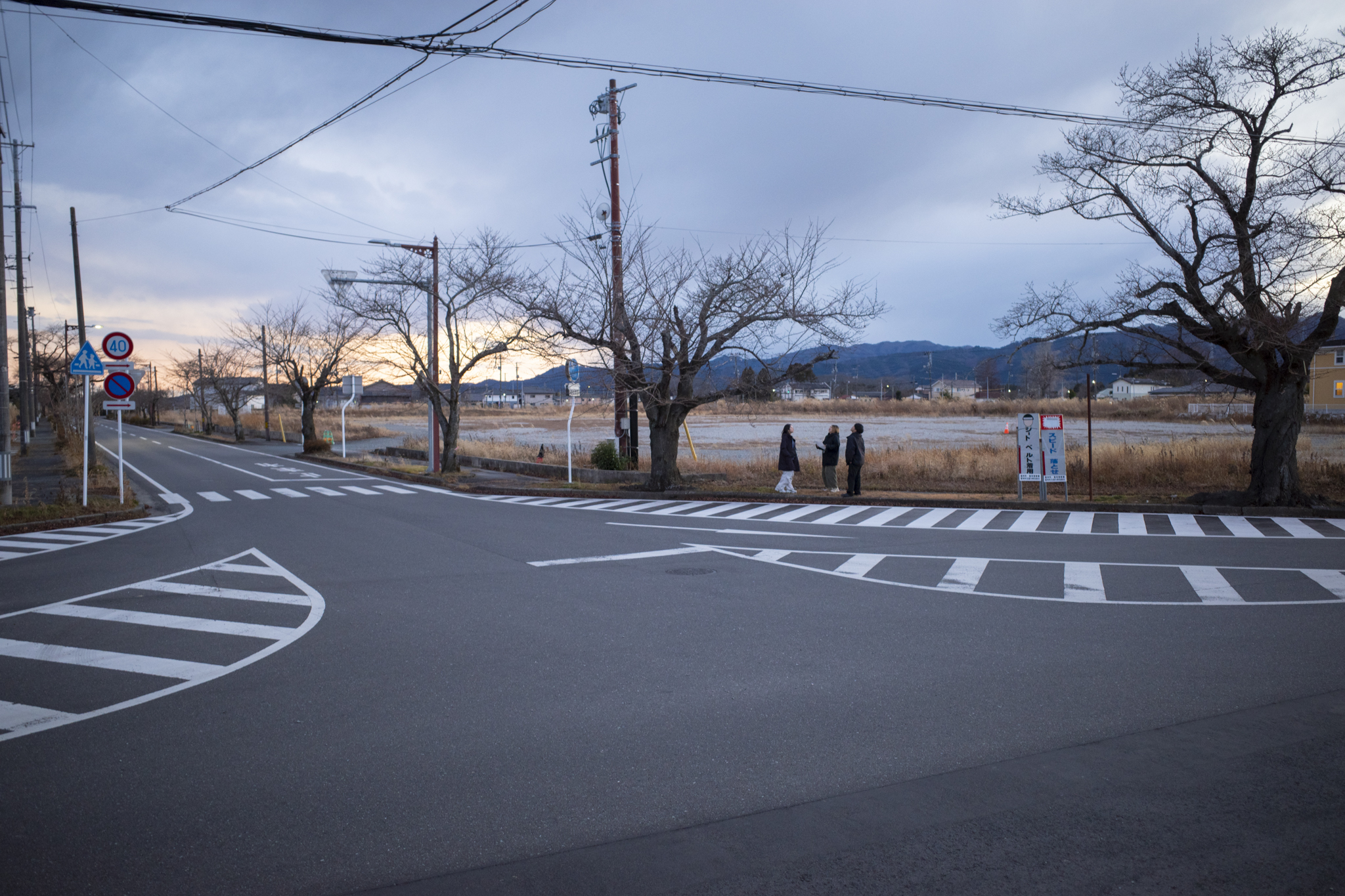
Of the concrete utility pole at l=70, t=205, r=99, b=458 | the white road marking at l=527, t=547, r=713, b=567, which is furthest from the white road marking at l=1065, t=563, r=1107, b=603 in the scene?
the concrete utility pole at l=70, t=205, r=99, b=458

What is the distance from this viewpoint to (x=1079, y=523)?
14.6 m

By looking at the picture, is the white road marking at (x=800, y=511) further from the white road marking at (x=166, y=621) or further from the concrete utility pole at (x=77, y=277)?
the concrete utility pole at (x=77, y=277)

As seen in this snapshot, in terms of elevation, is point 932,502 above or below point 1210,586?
above

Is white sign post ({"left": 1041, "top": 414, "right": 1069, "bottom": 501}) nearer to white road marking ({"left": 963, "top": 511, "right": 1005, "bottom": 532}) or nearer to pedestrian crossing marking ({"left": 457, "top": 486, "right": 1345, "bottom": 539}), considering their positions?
pedestrian crossing marking ({"left": 457, "top": 486, "right": 1345, "bottom": 539})

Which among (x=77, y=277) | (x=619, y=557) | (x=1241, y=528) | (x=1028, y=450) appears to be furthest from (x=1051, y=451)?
(x=77, y=277)

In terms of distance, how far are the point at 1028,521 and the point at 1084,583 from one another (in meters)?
5.81

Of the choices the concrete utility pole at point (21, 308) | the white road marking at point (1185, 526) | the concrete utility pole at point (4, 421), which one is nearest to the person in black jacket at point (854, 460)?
the white road marking at point (1185, 526)

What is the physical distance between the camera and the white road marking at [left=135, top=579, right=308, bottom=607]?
8898 mm

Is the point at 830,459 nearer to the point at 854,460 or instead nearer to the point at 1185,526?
the point at 854,460

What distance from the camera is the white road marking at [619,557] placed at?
10.9 meters

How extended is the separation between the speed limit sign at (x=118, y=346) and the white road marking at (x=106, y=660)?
12168 millimetres

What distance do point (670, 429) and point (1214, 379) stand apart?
11.7m

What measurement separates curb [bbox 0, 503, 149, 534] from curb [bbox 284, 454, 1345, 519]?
298 inches

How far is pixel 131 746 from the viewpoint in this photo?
4.90m
